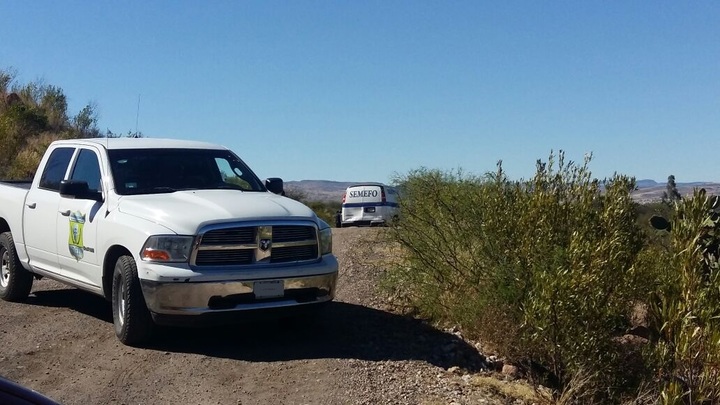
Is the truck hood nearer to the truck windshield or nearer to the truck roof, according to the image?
the truck windshield

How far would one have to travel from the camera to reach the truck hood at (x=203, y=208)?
7949 millimetres

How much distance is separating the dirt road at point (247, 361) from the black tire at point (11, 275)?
1.86ft

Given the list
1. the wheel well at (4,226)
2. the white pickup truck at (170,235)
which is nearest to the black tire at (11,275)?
the wheel well at (4,226)

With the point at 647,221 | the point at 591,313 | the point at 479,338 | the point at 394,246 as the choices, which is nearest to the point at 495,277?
the point at 479,338

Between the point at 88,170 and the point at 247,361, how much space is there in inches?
121

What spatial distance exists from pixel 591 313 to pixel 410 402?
1.79 meters

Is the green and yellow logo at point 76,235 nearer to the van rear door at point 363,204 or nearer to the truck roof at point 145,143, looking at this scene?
the truck roof at point 145,143

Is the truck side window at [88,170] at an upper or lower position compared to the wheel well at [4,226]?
upper

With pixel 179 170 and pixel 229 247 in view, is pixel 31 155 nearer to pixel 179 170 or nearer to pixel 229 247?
pixel 179 170

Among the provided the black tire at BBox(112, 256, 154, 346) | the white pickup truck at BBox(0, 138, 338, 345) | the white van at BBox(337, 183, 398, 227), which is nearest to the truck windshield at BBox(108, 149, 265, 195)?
the white pickup truck at BBox(0, 138, 338, 345)

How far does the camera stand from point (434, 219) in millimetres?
10656

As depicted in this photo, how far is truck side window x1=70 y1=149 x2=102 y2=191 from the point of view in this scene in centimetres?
929

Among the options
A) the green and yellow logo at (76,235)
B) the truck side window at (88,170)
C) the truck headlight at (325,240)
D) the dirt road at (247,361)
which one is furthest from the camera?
the truck side window at (88,170)

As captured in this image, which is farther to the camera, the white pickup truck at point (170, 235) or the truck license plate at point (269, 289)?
the truck license plate at point (269, 289)
